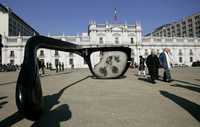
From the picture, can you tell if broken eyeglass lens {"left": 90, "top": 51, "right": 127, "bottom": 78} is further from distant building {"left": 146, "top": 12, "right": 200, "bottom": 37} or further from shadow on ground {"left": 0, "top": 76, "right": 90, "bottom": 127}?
distant building {"left": 146, "top": 12, "right": 200, "bottom": 37}

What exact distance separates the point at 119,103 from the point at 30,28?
9384 cm

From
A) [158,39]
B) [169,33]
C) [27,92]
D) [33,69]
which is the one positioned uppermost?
[169,33]

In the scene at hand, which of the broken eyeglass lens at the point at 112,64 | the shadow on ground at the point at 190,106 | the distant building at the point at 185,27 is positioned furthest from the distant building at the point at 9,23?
the shadow on ground at the point at 190,106

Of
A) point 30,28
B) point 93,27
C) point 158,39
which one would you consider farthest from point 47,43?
point 30,28

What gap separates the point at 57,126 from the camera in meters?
3.41

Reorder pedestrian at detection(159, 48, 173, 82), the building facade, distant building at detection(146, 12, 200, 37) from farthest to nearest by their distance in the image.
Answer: distant building at detection(146, 12, 200, 37)
the building facade
pedestrian at detection(159, 48, 173, 82)

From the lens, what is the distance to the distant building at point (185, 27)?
88.2 m

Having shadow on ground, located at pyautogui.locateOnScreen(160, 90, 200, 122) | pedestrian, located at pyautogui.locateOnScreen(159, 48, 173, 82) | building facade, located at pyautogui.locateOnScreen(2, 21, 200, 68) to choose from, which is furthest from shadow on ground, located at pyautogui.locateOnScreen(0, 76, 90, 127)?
building facade, located at pyautogui.locateOnScreen(2, 21, 200, 68)

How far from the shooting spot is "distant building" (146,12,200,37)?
88.2m

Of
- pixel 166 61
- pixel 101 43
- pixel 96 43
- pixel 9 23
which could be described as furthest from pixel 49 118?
pixel 9 23

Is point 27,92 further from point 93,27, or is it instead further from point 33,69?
point 93,27

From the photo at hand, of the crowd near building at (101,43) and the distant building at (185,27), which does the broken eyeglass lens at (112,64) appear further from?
the distant building at (185,27)

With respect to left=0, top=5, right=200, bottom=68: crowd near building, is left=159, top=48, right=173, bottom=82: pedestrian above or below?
below

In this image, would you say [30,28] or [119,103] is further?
[30,28]
